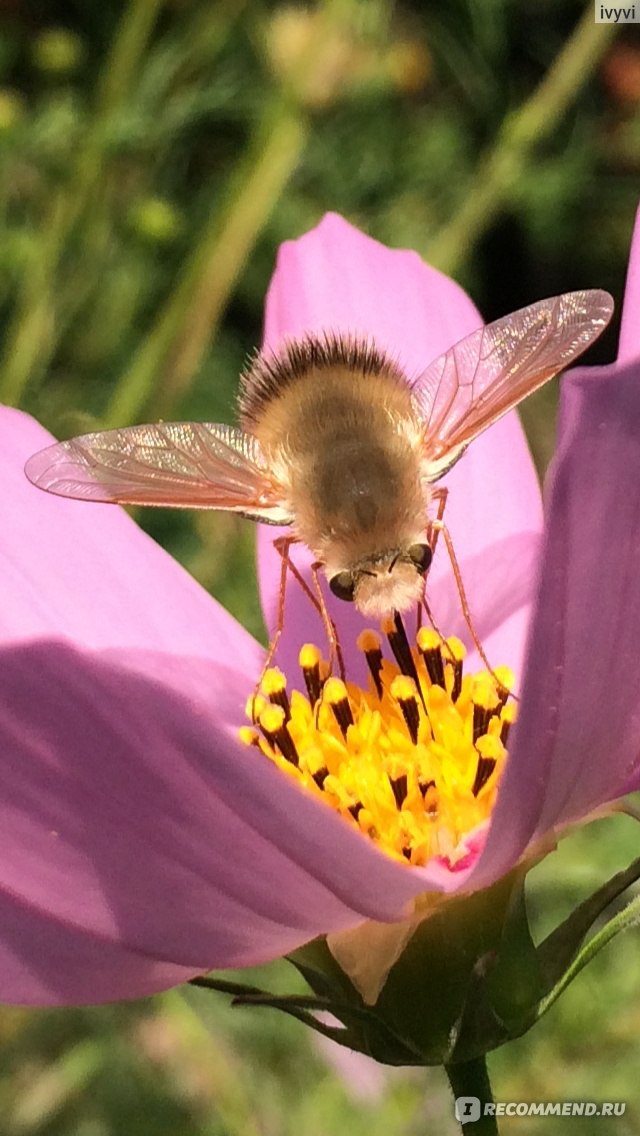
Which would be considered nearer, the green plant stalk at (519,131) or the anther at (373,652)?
the anther at (373,652)

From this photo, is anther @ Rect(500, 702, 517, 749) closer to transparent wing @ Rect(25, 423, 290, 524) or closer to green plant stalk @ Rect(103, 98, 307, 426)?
transparent wing @ Rect(25, 423, 290, 524)

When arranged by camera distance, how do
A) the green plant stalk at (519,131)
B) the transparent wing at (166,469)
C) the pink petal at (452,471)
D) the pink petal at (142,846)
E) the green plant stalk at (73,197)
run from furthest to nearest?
1. the green plant stalk at (519,131)
2. the green plant stalk at (73,197)
3. the pink petal at (452,471)
4. the transparent wing at (166,469)
5. the pink petal at (142,846)

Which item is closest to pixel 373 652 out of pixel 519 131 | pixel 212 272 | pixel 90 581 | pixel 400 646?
pixel 400 646

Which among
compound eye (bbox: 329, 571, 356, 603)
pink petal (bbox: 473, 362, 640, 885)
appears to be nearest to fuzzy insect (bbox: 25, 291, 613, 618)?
compound eye (bbox: 329, 571, 356, 603)

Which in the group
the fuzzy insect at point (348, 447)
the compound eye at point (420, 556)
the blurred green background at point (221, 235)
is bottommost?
the blurred green background at point (221, 235)

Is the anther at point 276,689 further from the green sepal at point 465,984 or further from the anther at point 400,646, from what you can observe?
the green sepal at point 465,984

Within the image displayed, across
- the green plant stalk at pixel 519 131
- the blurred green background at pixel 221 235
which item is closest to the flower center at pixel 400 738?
the blurred green background at pixel 221 235

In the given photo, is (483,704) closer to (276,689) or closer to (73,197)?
(276,689)
